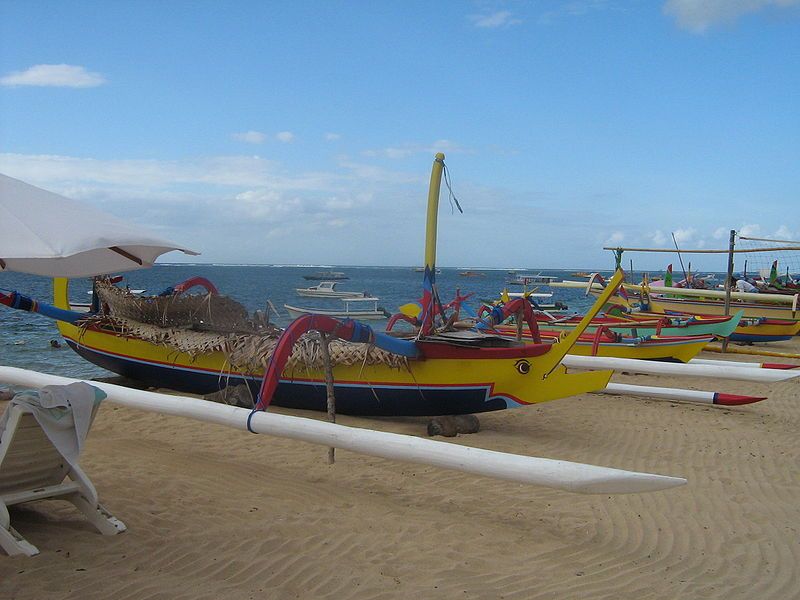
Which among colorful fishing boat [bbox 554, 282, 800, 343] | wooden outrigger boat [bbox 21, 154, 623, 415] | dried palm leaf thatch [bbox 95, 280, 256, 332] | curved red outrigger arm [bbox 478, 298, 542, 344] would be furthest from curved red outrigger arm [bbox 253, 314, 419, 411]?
colorful fishing boat [bbox 554, 282, 800, 343]

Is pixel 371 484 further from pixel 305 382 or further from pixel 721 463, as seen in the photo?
pixel 721 463

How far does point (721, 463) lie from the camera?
6.25m

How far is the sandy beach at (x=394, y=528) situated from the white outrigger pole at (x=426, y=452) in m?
0.43

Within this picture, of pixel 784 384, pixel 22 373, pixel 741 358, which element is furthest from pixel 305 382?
pixel 741 358

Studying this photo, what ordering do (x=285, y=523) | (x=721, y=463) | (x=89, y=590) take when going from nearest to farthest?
1. (x=89, y=590)
2. (x=285, y=523)
3. (x=721, y=463)

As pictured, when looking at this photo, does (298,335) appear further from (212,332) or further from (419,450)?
(212,332)

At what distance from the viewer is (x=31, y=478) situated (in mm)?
3795

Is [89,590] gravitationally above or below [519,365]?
below

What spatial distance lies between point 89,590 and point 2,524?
2.17ft

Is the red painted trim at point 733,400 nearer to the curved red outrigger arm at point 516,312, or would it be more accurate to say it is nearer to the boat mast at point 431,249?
the curved red outrigger arm at point 516,312

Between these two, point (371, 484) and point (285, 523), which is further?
point (371, 484)

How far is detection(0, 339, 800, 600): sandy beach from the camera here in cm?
355

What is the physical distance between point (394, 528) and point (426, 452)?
20.1 inches

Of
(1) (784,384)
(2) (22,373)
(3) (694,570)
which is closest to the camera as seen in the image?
(3) (694,570)
